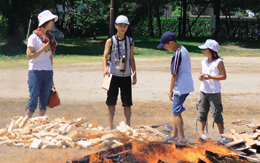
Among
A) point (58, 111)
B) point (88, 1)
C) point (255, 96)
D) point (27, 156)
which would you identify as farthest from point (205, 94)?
point (88, 1)

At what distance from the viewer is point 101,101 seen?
843cm

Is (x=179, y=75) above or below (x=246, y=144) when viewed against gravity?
above

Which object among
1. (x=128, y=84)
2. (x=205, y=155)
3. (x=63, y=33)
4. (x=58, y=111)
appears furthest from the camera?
(x=63, y=33)

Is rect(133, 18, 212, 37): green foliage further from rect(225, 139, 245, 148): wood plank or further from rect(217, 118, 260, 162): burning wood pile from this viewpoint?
rect(225, 139, 245, 148): wood plank

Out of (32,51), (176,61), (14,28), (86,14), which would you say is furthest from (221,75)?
(86,14)

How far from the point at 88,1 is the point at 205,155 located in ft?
80.5

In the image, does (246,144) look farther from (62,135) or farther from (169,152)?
(62,135)

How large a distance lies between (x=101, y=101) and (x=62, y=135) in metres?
3.52

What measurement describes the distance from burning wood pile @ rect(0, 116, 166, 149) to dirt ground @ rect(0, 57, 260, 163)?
0.62 feet

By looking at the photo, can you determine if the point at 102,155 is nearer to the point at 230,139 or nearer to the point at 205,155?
the point at 205,155

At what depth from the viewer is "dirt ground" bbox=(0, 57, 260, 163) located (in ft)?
15.0

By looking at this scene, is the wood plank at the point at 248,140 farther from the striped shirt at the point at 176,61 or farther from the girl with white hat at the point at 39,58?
the girl with white hat at the point at 39,58

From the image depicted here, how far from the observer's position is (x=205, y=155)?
3936 millimetres

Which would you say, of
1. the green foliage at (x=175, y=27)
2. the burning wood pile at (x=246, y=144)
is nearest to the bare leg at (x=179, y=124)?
the burning wood pile at (x=246, y=144)
